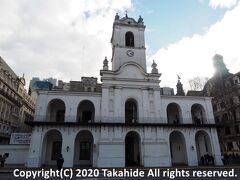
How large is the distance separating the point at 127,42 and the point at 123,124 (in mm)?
14860

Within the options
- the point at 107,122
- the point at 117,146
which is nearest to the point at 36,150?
the point at 107,122

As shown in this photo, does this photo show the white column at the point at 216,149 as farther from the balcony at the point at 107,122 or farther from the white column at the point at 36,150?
the white column at the point at 36,150

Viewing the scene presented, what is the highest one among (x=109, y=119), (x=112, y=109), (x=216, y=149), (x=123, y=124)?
(x=112, y=109)

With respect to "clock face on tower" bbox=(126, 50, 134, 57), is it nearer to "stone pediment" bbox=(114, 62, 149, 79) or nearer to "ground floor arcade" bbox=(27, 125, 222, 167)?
"stone pediment" bbox=(114, 62, 149, 79)

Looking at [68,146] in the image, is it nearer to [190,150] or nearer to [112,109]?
[112,109]

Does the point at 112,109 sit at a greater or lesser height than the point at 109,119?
greater

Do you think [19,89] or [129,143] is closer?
[129,143]

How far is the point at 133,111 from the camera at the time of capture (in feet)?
95.8

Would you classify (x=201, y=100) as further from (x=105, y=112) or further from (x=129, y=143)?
(x=105, y=112)

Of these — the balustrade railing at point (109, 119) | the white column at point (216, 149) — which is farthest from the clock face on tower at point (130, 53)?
the white column at point (216, 149)

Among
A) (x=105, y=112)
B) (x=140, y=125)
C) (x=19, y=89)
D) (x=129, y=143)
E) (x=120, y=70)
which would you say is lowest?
(x=129, y=143)

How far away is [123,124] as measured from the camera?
2497cm

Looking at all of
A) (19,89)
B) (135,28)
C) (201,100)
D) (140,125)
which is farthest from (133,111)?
(19,89)

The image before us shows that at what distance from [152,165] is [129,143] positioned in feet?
17.1
